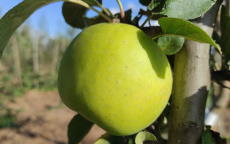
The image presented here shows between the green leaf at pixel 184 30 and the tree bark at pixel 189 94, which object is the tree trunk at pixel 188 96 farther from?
the green leaf at pixel 184 30

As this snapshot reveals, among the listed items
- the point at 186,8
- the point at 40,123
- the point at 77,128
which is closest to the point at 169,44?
the point at 186,8

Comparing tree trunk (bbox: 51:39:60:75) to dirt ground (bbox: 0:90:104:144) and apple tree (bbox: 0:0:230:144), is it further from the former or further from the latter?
apple tree (bbox: 0:0:230:144)

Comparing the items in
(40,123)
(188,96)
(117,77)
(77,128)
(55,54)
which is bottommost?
(55,54)

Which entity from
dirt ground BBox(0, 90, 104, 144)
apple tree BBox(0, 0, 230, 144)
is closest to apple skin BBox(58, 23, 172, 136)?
apple tree BBox(0, 0, 230, 144)

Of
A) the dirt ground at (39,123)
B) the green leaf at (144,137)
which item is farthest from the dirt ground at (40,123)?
the green leaf at (144,137)

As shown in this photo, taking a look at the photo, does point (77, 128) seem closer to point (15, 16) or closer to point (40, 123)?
point (15, 16)
